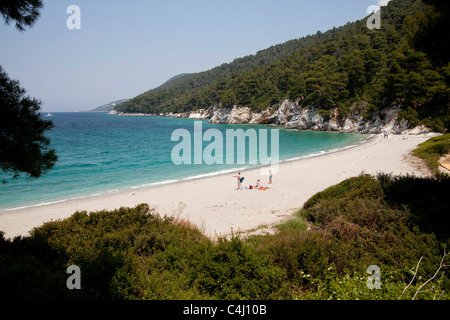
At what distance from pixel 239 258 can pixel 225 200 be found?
11090 millimetres

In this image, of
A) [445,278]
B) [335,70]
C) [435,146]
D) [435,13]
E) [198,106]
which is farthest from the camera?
[198,106]

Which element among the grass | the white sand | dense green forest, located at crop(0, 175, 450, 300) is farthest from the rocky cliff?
dense green forest, located at crop(0, 175, 450, 300)

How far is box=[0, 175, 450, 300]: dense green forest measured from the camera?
3.46m

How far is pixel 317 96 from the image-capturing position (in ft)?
192

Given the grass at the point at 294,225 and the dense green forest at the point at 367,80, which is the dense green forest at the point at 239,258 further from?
the dense green forest at the point at 367,80

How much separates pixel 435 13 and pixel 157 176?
877 inches

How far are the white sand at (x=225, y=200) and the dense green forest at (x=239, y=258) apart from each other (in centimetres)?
363

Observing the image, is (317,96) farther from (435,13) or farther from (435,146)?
(435,13)

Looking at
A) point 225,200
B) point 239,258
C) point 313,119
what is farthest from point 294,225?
point 313,119

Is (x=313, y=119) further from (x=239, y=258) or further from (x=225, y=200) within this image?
(x=239, y=258)

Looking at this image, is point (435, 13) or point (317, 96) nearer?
point (435, 13)

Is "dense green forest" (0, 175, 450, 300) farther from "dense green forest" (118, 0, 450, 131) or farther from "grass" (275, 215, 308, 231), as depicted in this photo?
"dense green forest" (118, 0, 450, 131)
